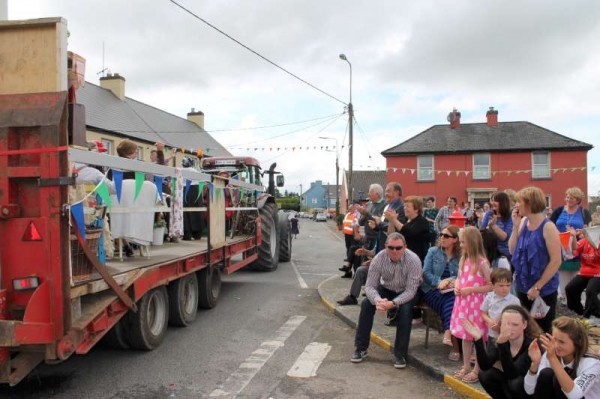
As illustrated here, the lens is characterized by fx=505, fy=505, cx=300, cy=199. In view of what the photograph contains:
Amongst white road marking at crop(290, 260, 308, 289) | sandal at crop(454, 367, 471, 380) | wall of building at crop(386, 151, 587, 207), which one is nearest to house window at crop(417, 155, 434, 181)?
wall of building at crop(386, 151, 587, 207)

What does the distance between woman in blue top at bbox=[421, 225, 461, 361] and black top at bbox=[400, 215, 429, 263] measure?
645 mm

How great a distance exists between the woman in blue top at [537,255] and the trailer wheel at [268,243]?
7.40 metres

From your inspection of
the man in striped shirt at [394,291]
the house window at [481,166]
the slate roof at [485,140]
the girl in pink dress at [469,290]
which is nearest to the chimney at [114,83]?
the slate roof at [485,140]

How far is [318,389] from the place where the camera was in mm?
4672

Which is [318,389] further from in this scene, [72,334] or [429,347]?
[72,334]

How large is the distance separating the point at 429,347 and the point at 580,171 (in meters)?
28.2

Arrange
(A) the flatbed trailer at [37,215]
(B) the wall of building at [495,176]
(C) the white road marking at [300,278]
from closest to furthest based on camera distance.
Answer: (A) the flatbed trailer at [37,215] → (C) the white road marking at [300,278] → (B) the wall of building at [495,176]

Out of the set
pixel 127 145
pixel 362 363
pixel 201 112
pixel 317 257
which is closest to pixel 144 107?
pixel 201 112

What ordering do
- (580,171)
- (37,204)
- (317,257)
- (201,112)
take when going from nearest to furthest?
1. (37,204)
2. (317,257)
3. (580,171)
4. (201,112)

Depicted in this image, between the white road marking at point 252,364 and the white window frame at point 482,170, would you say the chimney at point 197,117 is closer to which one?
the white window frame at point 482,170

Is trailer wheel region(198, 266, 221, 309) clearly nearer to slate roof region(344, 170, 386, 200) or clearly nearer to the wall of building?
the wall of building

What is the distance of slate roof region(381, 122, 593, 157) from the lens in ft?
98.7

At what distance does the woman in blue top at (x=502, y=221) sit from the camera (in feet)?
18.3

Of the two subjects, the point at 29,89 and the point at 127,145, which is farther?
the point at 127,145
